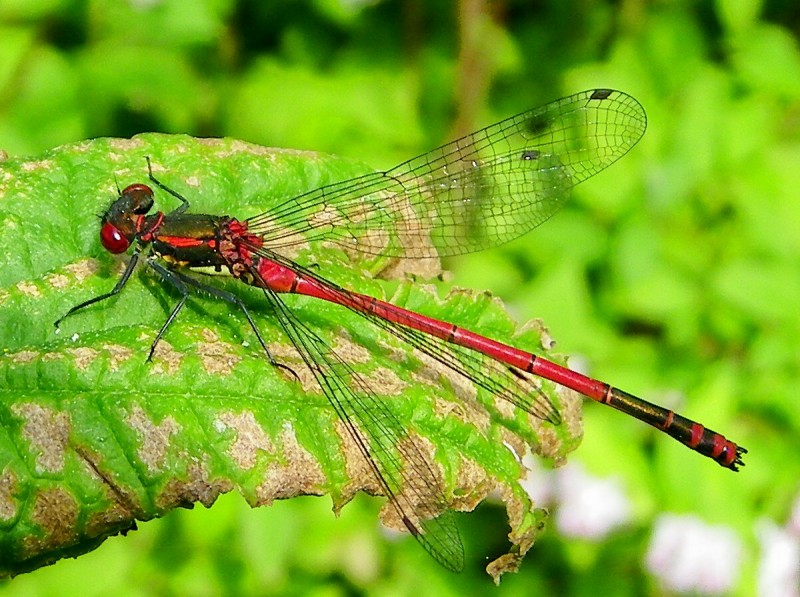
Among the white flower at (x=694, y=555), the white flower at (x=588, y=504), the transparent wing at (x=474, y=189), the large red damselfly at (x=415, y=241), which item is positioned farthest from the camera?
the white flower at (x=588, y=504)

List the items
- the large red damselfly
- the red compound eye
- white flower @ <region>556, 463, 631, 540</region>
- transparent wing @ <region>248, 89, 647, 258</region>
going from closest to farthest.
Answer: the large red damselfly → the red compound eye → transparent wing @ <region>248, 89, 647, 258</region> → white flower @ <region>556, 463, 631, 540</region>

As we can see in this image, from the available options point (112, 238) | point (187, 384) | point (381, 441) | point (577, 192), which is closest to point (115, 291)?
point (112, 238)

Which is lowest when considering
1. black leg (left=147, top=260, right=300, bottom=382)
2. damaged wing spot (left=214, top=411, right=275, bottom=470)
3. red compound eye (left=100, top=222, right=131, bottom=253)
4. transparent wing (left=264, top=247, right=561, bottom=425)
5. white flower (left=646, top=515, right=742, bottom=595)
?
damaged wing spot (left=214, top=411, right=275, bottom=470)

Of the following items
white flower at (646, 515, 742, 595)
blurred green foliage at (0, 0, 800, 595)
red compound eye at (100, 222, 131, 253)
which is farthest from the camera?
blurred green foliage at (0, 0, 800, 595)

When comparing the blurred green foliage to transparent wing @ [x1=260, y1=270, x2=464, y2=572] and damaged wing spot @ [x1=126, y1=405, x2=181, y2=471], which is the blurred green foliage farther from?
damaged wing spot @ [x1=126, y1=405, x2=181, y2=471]

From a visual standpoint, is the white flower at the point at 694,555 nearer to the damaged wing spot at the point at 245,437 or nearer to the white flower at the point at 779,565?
the white flower at the point at 779,565

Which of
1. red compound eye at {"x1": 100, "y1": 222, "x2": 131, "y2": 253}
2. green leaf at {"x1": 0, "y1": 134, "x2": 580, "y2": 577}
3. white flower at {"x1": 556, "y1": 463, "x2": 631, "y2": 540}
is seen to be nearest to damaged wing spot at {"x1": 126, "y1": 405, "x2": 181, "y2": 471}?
green leaf at {"x1": 0, "y1": 134, "x2": 580, "y2": 577}

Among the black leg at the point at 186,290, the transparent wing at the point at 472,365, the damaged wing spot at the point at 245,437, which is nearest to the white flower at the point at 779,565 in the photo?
the transparent wing at the point at 472,365
